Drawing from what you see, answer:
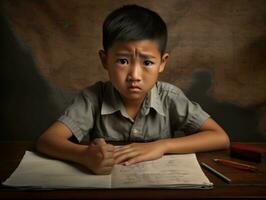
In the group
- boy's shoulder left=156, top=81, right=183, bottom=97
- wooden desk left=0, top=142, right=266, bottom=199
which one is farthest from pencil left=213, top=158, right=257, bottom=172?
boy's shoulder left=156, top=81, right=183, bottom=97

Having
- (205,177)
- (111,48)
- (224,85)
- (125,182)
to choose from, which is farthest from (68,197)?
(224,85)

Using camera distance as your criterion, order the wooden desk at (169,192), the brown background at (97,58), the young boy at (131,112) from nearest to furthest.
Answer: the wooden desk at (169,192) < the young boy at (131,112) < the brown background at (97,58)

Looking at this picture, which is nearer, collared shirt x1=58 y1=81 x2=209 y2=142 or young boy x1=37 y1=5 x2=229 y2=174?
young boy x1=37 y1=5 x2=229 y2=174

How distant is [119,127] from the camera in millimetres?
1203

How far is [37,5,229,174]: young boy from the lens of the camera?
864mm

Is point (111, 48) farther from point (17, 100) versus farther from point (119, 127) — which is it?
point (17, 100)

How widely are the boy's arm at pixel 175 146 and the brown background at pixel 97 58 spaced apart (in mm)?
715

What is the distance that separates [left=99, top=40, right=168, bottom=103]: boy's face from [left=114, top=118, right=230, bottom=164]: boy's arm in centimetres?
18

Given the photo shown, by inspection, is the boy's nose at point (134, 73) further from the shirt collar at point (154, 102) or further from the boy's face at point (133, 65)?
the shirt collar at point (154, 102)

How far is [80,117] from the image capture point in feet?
3.69

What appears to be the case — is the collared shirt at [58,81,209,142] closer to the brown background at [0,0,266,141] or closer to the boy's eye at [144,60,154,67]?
the boy's eye at [144,60,154,67]

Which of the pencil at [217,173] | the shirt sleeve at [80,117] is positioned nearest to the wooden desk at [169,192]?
the pencil at [217,173]

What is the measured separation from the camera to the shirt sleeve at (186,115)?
1.14 m

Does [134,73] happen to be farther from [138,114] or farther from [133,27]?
[138,114]
